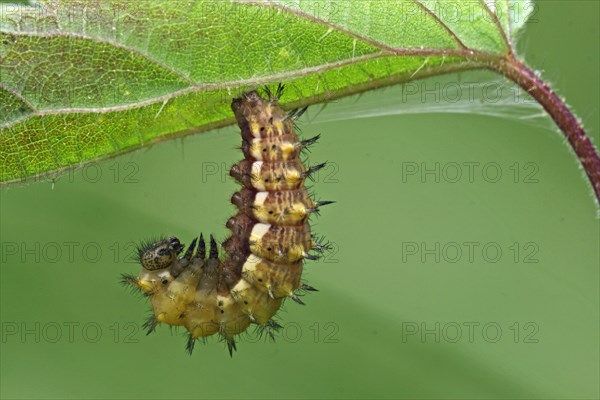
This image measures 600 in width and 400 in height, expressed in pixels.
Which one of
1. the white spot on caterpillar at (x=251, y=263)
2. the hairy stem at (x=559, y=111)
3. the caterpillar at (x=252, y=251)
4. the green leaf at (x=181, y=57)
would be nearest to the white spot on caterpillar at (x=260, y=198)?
the caterpillar at (x=252, y=251)

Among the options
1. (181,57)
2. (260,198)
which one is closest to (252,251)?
(260,198)

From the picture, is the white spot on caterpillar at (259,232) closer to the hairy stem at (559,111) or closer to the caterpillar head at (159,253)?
the caterpillar head at (159,253)

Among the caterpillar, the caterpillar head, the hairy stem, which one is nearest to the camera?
the hairy stem

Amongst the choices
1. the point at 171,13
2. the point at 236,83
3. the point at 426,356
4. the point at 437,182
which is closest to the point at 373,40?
the point at 236,83

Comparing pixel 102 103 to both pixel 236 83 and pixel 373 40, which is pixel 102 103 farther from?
pixel 373 40

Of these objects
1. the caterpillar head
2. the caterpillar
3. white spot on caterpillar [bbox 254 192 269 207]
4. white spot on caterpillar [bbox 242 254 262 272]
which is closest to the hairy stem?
the caterpillar

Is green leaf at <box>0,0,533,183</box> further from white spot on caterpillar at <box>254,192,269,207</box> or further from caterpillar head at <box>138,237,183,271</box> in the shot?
caterpillar head at <box>138,237,183,271</box>
